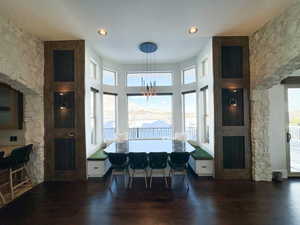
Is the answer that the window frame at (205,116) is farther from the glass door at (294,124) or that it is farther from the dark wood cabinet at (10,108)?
the dark wood cabinet at (10,108)

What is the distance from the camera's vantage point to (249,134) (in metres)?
4.14

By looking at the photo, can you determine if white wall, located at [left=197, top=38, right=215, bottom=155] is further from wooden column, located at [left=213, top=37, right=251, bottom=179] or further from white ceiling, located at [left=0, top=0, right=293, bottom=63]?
white ceiling, located at [left=0, top=0, right=293, bottom=63]

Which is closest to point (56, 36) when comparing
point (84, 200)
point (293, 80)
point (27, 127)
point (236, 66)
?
point (27, 127)

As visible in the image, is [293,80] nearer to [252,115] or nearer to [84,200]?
[252,115]

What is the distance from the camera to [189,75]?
6023 millimetres

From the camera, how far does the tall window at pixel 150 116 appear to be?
20.9 feet

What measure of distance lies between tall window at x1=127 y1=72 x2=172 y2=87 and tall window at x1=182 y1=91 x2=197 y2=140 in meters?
0.83

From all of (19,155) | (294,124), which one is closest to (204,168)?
(294,124)

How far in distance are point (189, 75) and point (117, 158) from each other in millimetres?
3801

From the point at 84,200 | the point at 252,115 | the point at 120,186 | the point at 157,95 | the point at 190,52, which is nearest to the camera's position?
the point at 84,200

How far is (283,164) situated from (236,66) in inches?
103

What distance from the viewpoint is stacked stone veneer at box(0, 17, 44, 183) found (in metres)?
3.22

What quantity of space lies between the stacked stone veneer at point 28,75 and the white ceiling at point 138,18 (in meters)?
0.25

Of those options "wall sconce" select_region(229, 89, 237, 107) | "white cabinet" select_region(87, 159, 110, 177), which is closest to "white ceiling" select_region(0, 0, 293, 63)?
"wall sconce" select_region(229, 89, 237, 107)
